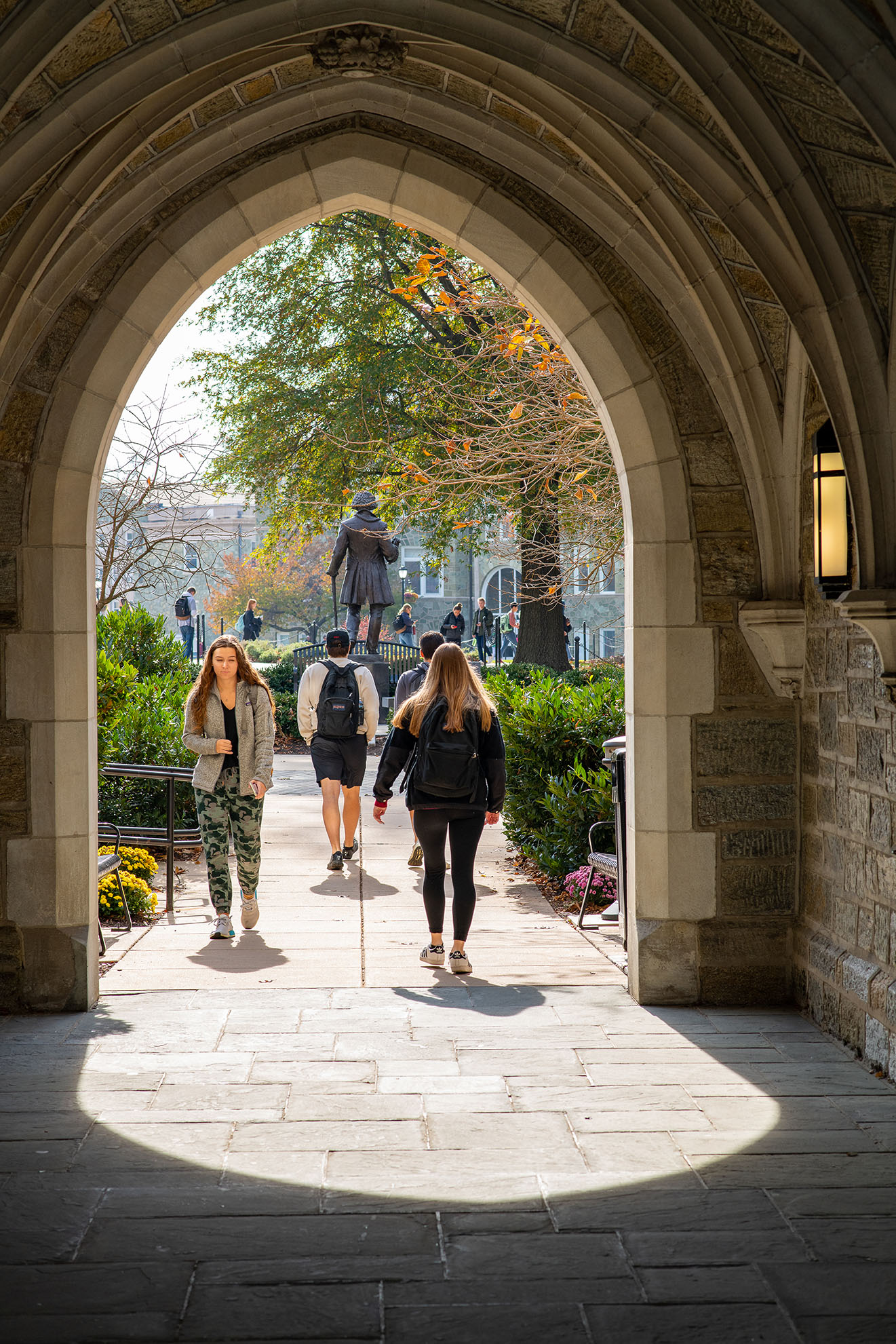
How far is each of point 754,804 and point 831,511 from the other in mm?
1507

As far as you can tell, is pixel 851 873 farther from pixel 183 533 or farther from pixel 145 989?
pixel 183 533

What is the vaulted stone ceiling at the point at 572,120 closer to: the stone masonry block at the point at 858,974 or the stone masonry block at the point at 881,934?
the stone masonry block at the point at 881,934

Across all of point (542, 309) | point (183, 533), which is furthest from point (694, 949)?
point (183, 533)

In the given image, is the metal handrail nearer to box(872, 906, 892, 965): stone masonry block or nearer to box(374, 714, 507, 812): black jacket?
box(374, 714, 507, 812): black jacket

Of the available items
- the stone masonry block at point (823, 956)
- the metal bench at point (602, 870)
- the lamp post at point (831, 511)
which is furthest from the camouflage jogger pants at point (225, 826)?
the lamp post at point (831, 511)

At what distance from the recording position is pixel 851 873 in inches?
187

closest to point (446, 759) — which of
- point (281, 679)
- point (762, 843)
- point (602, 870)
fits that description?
point (602, 870)

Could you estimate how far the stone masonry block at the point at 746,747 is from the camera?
5340mm

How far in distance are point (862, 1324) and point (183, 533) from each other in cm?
1190

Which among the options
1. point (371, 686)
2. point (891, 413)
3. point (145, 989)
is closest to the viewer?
point (891, 413)

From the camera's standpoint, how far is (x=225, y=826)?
6.57 m

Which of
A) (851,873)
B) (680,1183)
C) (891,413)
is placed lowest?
(680,1183)

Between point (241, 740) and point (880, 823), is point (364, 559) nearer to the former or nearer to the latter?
point (241, 740)

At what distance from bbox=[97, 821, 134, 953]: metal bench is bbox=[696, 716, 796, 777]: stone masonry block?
2.74m
